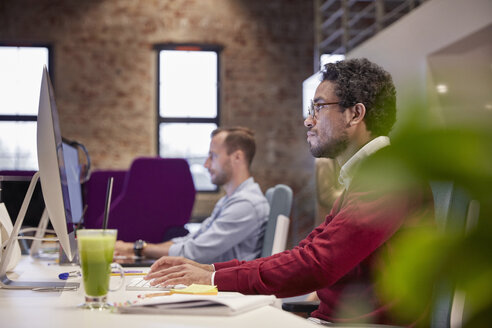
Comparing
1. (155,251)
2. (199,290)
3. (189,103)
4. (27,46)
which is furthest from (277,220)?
(27,46)

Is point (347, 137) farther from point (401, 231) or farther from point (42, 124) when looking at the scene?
point (42, 124)

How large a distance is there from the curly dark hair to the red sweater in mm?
264

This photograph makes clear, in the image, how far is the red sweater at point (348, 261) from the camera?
106cm

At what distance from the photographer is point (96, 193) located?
3.80m

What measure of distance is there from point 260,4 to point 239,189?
4459mm

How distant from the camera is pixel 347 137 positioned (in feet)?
4.39

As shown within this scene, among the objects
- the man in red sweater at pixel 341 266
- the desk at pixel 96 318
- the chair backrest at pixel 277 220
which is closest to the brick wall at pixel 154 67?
the chair backrest at pixel 277 220

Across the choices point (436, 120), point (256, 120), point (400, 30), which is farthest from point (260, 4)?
point (436, 120)

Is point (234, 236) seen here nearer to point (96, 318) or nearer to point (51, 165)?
point (51, 165)

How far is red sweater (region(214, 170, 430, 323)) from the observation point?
1.06 meters

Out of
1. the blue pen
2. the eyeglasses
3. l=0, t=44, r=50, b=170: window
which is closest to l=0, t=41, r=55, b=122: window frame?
l=0, t=44, r=50, b=170: window

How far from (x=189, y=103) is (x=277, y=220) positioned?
14.4 feet

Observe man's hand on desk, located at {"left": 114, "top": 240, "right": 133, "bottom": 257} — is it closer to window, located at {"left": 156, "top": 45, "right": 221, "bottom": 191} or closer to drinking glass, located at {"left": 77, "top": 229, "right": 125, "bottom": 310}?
drinking glass, located at {"left": 77, "top": 229, "right": 125, "bottom": 310}

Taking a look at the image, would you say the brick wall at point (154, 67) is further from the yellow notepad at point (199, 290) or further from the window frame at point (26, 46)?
the yellow notepad at point (199, 290)
